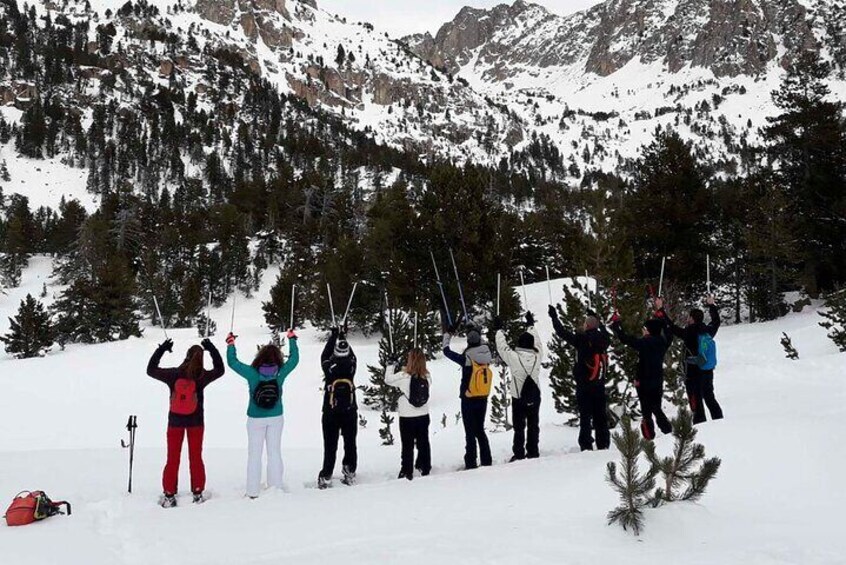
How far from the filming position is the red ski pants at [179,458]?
594 centimetres

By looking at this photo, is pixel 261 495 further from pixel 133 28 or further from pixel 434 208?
pixel 133 28

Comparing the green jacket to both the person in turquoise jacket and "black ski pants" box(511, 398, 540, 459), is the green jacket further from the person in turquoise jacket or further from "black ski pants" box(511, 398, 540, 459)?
"black ski pants" box(511, 398, 540, 459)

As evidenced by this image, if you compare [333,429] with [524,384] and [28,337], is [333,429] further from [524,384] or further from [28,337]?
[28,337]

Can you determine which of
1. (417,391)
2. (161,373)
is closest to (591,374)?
(417,391)

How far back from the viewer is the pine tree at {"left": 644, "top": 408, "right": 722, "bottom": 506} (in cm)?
385

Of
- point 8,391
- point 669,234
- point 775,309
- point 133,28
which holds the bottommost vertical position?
point 8,391

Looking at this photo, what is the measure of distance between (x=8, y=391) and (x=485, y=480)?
16.4 m

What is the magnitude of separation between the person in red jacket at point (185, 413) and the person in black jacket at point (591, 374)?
14.7ft

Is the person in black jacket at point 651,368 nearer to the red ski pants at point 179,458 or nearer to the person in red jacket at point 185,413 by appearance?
the person in red jacket at point 185,413

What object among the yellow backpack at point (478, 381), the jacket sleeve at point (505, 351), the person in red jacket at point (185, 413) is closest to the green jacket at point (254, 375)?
the person in red jacket at point (185, 413)

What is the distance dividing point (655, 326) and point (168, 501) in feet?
19.9

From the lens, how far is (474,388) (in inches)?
260

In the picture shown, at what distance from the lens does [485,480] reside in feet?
19.3

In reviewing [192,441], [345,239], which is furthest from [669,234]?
[192,441]
